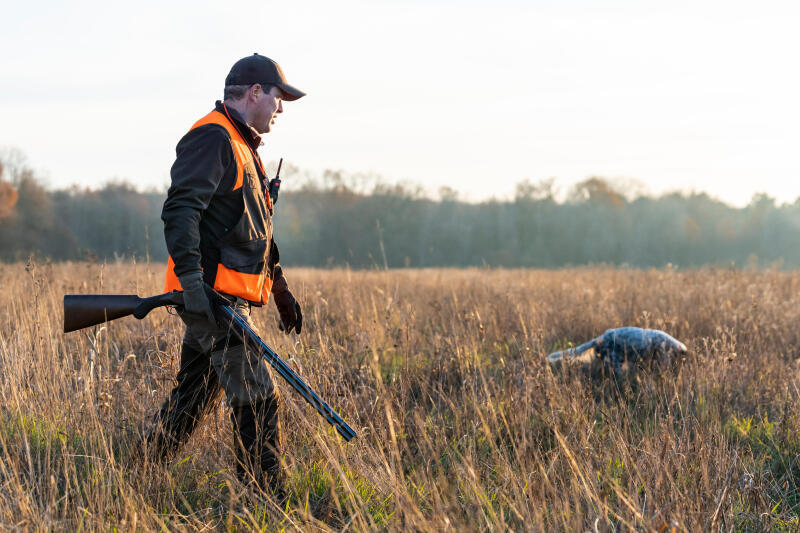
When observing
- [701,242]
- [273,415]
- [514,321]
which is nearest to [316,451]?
[273,415]

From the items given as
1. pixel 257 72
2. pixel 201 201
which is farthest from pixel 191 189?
pixel 257 72

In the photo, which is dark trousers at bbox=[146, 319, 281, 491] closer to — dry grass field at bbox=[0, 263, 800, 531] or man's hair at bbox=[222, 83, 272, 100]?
dry grass field at bbox=[0, 263, 800, 531]

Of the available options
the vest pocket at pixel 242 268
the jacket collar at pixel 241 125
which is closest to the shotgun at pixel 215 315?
the vest pocket at pixel 242 268

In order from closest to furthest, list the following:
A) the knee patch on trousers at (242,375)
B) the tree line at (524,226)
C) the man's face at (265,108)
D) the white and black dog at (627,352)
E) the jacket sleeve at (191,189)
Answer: the jacket sleeve at (191,189)
the knee patch on trousers at (242,375)
the man's face at (265,108)
the white and black dog at (627,352)
the tree line at (524,226)

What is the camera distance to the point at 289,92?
320 centimetres

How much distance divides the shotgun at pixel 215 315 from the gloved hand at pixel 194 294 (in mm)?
71

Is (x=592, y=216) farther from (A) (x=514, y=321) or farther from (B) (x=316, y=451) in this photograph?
(B) (x=316, y=451)

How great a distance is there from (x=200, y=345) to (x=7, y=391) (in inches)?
68.6

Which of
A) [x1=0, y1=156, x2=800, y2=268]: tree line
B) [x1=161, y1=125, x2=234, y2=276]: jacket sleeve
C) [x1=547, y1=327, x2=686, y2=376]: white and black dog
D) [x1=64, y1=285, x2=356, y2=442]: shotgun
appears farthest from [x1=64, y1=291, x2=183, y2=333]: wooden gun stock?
[x1=0, y1=156, x2=800, y2=268]: tree line

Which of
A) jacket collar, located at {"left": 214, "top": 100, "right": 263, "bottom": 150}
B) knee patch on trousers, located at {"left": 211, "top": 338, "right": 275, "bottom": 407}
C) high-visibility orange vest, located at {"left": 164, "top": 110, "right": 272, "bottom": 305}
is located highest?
jacket collar, located at {"left": 214, "top": 100, "right": 263, "bottom": 150}

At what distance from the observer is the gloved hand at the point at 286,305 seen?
3.64 metres

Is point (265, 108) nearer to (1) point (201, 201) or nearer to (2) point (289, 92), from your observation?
(2) point (289, 92)

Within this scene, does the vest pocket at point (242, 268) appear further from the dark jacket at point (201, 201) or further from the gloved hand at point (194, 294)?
the gloved hand at point (194, 294)

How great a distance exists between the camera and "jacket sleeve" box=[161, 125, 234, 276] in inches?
109
